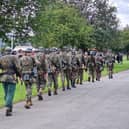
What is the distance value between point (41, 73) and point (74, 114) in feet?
15.6

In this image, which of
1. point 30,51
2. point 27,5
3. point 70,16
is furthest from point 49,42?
point 30,51

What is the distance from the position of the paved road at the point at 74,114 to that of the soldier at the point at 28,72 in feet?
1.13

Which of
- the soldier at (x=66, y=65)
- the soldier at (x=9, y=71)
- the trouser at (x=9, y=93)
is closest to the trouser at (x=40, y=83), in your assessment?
the trouser at (x=9, y=93)

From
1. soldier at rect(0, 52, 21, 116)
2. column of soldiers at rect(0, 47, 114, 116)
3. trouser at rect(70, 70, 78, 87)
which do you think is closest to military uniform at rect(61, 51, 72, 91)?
column of soldiers at rect(0, 47, 114, 116)

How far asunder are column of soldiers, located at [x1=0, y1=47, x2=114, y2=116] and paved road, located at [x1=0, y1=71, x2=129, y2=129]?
2.08 feet

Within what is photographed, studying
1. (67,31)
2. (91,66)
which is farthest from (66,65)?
(67,31)

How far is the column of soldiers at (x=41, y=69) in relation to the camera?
48.0 feet

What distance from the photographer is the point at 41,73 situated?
61.9 feet

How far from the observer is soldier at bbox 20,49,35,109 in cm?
1614

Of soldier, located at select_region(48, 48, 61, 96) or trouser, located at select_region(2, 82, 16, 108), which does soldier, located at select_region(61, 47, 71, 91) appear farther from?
trouser, located at select_region(2, 82, 16, 108)

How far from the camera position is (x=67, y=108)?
625 inches

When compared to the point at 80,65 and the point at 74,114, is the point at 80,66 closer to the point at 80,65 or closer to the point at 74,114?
the point at 80,65

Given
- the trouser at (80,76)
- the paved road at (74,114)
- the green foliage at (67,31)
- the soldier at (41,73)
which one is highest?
the green foliage at (67,31)

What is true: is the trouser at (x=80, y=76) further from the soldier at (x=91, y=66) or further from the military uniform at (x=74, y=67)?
the soldier at (x=91, y=66)
